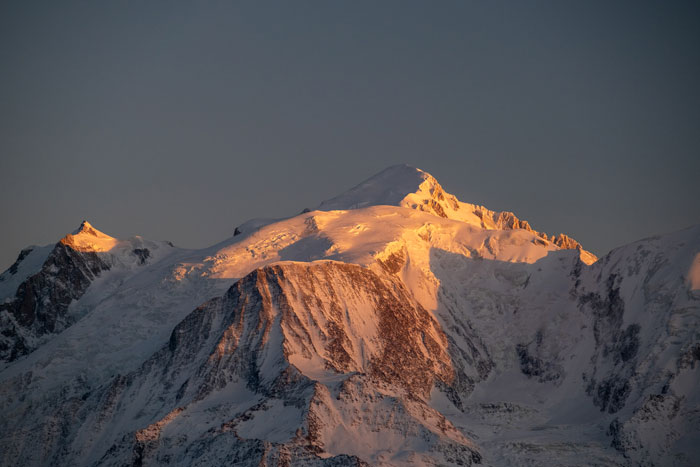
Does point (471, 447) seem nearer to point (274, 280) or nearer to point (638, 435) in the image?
point (638, 435)

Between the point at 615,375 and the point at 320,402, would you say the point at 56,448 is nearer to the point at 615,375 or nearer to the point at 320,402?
the point at 320,402

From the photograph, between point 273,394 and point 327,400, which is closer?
point 327,400

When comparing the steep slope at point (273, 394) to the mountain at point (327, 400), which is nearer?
the steep slope at point (273, 394)

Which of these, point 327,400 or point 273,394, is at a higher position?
point 273,394

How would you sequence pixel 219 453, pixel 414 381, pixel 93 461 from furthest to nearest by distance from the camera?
1. pixel 414 381
2. pixel 93 461
3. pixel 219 453

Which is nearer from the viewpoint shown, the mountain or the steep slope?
the steep slope

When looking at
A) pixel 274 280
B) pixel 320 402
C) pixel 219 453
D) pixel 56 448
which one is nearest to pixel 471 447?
pixel 320 402

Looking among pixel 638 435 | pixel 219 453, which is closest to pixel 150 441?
pixel 219 453

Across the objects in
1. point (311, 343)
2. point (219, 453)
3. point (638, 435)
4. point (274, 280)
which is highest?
point (274, 280)

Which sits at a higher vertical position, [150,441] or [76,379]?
[76,379]

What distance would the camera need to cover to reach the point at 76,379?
197 m

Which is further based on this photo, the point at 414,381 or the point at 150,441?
the point at 414,381

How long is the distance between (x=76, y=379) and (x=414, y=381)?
61.2 meters

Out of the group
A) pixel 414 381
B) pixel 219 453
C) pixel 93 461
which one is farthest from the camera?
pixel 414 381
